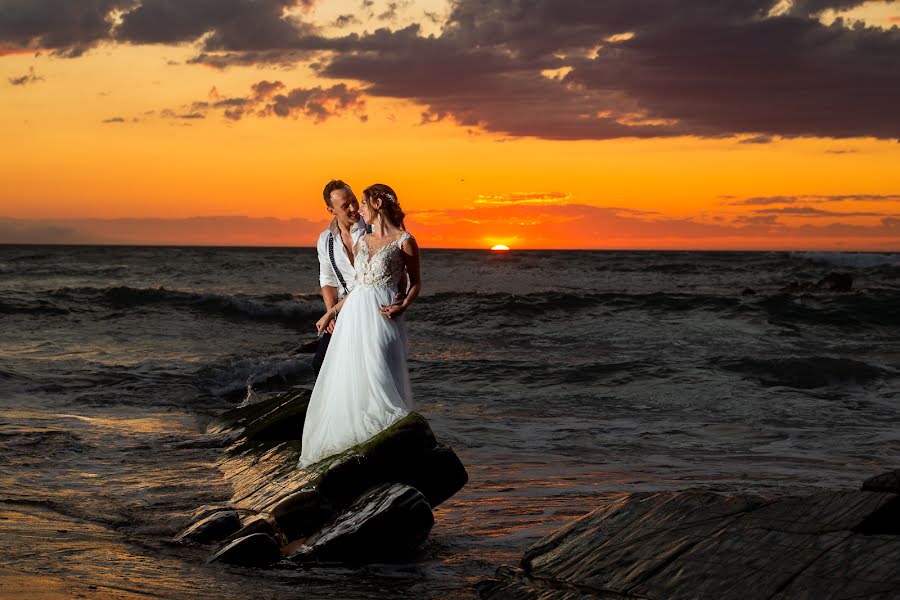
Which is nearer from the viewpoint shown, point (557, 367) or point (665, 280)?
point (557, 367)

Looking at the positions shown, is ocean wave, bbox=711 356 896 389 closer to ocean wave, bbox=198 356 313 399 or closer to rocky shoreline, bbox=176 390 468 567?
ocean wave, bbox=198 356 313 399

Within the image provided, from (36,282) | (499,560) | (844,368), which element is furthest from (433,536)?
(36,282)

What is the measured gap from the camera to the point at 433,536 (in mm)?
7117

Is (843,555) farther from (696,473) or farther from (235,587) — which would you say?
(696,473)

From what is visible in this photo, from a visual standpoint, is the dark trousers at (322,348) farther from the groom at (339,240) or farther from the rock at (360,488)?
the rock at (360,488)

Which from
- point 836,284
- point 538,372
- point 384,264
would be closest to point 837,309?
point 836,284

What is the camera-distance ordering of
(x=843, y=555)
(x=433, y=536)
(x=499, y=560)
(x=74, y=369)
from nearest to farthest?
(x=843, y=555) → (x=499, y=560) → (x=433, y=536) → (x=74, y=369)

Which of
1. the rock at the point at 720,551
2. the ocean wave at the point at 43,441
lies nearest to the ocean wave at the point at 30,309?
the ocean wave at the point at 43,441

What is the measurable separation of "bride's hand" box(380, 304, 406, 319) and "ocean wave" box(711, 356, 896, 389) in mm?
11403

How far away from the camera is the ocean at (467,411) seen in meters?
6.43

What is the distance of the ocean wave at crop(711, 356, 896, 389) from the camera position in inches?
700

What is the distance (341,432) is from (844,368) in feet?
46.5

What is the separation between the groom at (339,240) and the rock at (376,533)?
278 cm

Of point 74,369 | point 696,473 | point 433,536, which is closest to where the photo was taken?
point 433,536
